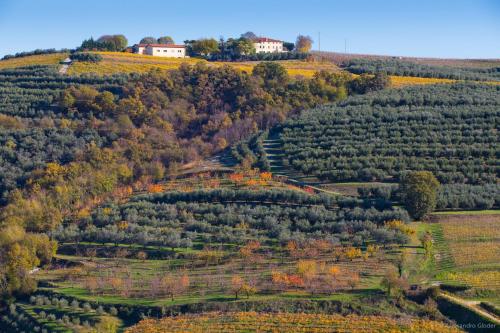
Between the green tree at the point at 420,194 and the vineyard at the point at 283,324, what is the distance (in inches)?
591

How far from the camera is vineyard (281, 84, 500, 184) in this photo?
5775 centimetres

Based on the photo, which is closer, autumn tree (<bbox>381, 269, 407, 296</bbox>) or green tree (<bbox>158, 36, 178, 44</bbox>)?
autumn tree (<bbox>381, 269, 407, 296</bbox>)

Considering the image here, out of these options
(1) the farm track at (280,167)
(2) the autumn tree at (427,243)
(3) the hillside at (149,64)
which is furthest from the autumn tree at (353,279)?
(3) the hillside at (149,64)

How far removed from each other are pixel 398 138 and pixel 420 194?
1576cm

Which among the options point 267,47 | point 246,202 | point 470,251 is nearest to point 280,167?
point 246,202

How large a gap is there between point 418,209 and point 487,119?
74.5 feet

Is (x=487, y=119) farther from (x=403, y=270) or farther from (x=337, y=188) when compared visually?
(x=403, y=270)

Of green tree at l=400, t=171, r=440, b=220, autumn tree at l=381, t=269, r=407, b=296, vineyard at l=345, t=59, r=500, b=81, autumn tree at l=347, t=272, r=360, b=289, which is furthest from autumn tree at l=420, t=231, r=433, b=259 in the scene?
vineyard at l=345, t=59, r=500, b=81

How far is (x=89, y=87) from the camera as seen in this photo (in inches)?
3403

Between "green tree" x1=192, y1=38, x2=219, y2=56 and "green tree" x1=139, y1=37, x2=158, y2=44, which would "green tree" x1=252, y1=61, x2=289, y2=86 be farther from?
"green tree" x1=139, y1=37, x2=158, y2=44

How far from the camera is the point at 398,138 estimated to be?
64.0 m

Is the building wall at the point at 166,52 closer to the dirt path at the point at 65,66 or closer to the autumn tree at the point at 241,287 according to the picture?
the dirt path at the point at 65,66

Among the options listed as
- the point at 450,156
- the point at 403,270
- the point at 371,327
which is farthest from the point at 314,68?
the point at 371,327

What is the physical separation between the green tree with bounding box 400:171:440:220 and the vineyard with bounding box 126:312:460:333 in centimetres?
1501
